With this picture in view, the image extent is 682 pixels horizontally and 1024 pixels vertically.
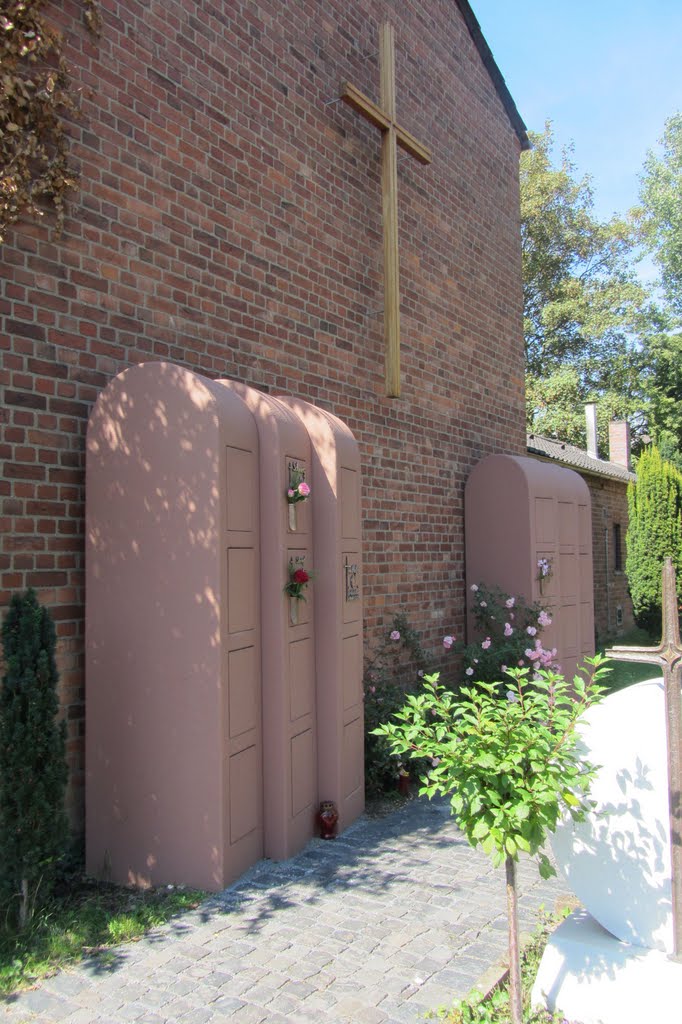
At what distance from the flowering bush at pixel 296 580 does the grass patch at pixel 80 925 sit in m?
1.60

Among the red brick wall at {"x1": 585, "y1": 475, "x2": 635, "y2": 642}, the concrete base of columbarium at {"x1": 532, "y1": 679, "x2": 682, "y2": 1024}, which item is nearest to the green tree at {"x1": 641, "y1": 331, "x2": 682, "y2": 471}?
the red brick wall at {"x1": 585, "y1": 475, "x2": 635, "y2": 642}

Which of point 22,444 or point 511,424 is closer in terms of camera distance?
point 22,444

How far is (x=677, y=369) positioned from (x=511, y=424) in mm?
15053

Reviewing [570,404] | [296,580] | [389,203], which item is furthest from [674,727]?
[570,404]

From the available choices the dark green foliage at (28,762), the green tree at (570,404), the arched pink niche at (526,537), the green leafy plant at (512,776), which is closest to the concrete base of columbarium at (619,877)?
the green leafy plant at (512,776)

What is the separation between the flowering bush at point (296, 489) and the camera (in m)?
4.59

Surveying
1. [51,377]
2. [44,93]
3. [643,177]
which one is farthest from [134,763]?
[643,177]

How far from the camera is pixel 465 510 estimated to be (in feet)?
28.3

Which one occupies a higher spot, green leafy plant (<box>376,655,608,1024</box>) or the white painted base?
green leafy plant (<box>376,655,608,1024</box>)

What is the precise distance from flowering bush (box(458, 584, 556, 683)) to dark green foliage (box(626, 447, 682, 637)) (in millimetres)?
8517

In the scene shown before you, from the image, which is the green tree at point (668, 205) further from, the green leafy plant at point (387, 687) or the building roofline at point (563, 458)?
the green leafy plant at point (387, 687)

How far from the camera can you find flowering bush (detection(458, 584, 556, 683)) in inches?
302

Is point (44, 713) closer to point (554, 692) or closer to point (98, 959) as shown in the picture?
point (98, 959)

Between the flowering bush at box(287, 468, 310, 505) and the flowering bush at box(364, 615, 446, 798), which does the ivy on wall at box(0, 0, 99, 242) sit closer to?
the flowering bush at box(287, 468, 310, 505)
